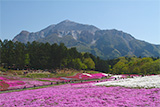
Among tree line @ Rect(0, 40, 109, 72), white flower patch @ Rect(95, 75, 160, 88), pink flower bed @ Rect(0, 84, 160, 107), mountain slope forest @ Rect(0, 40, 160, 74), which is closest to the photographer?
pink flower bed @ Rect(0, 84, 160, 107)

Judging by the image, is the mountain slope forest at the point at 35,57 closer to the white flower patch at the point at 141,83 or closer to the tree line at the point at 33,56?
the tree line at the point at 33,56

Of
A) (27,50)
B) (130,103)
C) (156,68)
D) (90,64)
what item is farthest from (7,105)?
(90,64)

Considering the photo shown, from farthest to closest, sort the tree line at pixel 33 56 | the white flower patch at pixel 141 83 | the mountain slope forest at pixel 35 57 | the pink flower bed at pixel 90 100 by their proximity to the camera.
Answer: the mountain slope forest at pixel 35 57
the tree line at pixel 33 56
the white flower patch at pixel 141 83
the pink flower bed at pixel 90 100

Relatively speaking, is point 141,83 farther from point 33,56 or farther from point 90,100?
point 33,56

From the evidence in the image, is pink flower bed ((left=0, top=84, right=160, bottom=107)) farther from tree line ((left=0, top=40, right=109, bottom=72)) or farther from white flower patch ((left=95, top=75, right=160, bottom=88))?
tree line ((left=0, top=40, right=109, bottom=72))

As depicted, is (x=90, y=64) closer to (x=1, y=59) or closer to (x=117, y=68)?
(x=117, y=68)

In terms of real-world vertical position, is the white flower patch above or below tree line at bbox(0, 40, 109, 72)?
below

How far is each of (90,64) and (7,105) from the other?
10446 centimetres

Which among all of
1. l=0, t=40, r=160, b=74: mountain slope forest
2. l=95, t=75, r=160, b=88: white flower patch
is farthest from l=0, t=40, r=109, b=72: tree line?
l=95, t=75, r=160, b=88: white flower patch

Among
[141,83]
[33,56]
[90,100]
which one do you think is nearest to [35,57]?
[33,56]

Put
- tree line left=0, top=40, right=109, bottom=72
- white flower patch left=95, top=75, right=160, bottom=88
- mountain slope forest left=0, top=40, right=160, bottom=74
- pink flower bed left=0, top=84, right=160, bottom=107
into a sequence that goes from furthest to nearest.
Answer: mountain slope forest left=0, top=40, right=160, bottom=74 < tree line left=0, top=40, right=109, bottom=72 < white flower patch left=95, top=75, right=160, bottom=88 < pink flower bed left=0, top=84, right=160, bottom=107

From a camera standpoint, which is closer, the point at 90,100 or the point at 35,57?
the point at 90,100

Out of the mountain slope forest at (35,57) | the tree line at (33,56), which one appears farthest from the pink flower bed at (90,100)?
the mountain slope forest at (35,57)

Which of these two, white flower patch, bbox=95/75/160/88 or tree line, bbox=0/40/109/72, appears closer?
white flower patch, bbox=95/75/160/88
